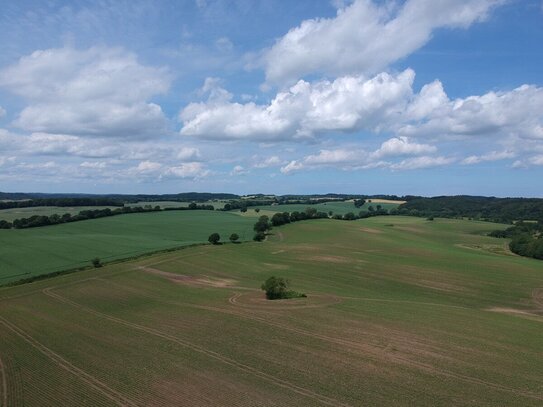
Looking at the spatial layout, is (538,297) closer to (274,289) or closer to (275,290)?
(275,290)

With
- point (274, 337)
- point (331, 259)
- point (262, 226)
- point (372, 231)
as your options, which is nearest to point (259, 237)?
point (262, 226)

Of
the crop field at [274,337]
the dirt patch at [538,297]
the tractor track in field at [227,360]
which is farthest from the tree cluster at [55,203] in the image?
the dirt patch at [538,297]

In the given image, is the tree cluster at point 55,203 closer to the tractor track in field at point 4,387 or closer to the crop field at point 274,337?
the crop field at point 274,337

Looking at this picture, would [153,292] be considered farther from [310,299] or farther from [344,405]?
[344,405]

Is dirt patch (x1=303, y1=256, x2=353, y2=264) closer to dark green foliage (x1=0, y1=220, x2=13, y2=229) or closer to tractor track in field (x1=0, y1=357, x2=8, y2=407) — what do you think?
tractor track in field (x1=0, y1=357, x2=8, y2=407)

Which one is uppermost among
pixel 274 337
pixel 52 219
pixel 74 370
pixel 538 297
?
pixel 52 219

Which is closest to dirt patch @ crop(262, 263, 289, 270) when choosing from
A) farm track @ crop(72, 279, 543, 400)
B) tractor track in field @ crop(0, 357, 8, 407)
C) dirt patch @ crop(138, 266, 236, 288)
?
dirt patch @ crop(138, 266, 236, 288)
